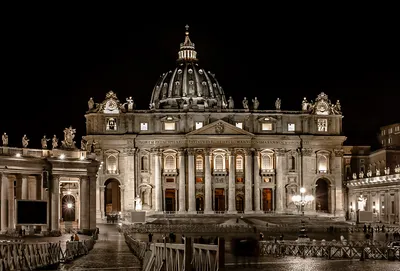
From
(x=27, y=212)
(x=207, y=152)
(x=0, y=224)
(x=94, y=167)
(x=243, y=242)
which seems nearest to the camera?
(x=243, y=242)

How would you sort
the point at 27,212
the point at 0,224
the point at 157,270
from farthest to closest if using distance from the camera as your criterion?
the point at 0,224
the point at 27,212
the point at 157,270

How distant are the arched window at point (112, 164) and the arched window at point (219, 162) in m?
16.1

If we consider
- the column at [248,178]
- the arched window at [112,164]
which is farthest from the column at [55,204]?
the column at [248,178]

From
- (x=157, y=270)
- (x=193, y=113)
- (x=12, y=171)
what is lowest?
→ (x=157, y=270)

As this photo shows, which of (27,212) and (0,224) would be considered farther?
(0,224)

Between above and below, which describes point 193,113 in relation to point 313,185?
above

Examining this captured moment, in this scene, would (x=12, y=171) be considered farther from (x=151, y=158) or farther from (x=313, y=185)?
(x=313, y=185)

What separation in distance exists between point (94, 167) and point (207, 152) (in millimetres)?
60497

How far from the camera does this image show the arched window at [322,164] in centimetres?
13500

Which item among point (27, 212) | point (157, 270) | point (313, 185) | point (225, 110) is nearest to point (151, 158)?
point (225, 110)

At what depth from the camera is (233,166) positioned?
130500 mm

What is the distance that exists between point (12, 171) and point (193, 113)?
221ft

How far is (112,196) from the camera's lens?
138 metres

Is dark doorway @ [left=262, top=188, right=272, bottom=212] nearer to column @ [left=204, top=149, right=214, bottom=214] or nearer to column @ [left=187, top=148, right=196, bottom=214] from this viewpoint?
column @ [left=204, top=149, right=214, bottom=214]
